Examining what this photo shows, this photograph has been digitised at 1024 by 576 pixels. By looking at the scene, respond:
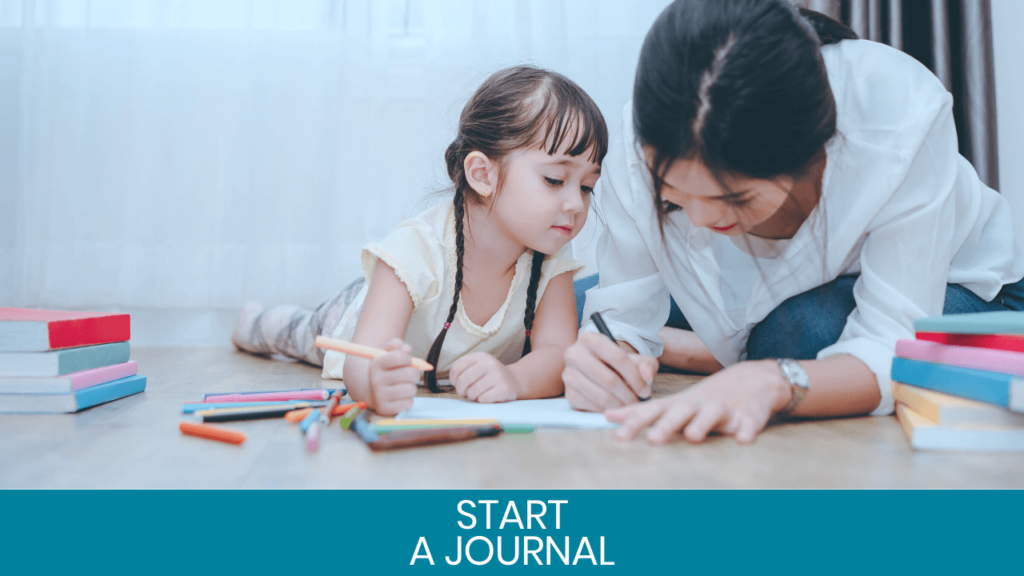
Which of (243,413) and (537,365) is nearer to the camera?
(243,413)

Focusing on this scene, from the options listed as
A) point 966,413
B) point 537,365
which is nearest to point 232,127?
point 537,365

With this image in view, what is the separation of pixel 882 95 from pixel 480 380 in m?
0.59

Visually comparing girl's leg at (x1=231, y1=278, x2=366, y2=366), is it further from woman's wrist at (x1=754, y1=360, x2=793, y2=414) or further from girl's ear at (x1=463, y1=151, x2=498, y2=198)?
woman's wrist at (x1=754, y1=360, x2=793, y2=414)

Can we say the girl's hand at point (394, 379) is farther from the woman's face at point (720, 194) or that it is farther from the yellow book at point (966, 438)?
the yellow book at point (966, 438)

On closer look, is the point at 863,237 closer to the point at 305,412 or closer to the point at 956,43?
the point at 305,412


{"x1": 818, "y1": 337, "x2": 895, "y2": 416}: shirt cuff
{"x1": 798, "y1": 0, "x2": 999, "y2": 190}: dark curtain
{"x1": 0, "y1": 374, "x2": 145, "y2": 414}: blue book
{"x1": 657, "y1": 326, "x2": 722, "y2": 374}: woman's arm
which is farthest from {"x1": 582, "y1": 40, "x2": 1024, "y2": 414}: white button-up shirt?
{"x1": 798, "y1": 0, "x2": 999, "y2": 190}: dark curtain

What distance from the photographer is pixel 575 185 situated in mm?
935

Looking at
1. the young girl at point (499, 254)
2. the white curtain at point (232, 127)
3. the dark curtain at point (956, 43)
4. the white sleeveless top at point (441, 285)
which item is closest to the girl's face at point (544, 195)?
the young girl at point (499, 254)

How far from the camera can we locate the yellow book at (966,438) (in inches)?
21.0

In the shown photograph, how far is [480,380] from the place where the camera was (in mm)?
776

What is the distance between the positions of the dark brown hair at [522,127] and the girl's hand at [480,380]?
0.17 m

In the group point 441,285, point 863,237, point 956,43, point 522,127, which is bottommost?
point 441,285
